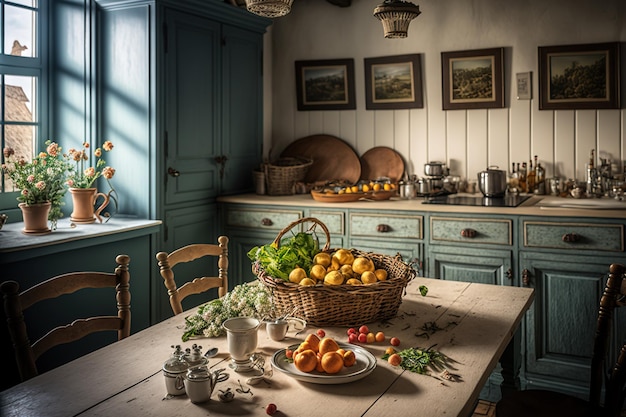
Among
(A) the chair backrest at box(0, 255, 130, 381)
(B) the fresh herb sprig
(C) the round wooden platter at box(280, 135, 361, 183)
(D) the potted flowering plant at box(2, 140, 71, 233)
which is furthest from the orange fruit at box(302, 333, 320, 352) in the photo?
(C) the round wooden platter at box(280, 135, 361, 183)

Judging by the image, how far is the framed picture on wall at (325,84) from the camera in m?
4.70

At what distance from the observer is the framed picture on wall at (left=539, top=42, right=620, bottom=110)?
3.80 meters

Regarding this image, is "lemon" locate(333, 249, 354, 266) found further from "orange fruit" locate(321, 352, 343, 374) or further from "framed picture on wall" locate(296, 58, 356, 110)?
"framed picture on wall" locate(296, 58, 356, 110)

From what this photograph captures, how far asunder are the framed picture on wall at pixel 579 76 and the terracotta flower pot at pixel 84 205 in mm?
2915

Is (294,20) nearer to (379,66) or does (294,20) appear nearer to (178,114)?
(379,66)

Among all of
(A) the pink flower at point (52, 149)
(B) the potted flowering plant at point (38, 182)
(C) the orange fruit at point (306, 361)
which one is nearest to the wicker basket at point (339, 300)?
(C) the orange fruit at point (306, 361)

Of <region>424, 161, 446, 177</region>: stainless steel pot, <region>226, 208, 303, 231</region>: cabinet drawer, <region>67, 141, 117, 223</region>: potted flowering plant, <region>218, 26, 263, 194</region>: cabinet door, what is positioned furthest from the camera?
<region>218, 26, 263, 194</region>: cabinet door

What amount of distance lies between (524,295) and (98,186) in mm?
2710

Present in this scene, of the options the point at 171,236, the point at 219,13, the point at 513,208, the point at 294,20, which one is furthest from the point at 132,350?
the point at 294,20

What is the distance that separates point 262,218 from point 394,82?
1.43 metres

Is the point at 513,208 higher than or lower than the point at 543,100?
lower

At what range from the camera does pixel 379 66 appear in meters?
4.57

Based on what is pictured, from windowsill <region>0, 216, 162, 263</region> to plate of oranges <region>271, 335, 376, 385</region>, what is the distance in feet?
5.75

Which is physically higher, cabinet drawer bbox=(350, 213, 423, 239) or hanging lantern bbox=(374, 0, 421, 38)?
hanging lantern bbox=(374, 0, 421, 38)
